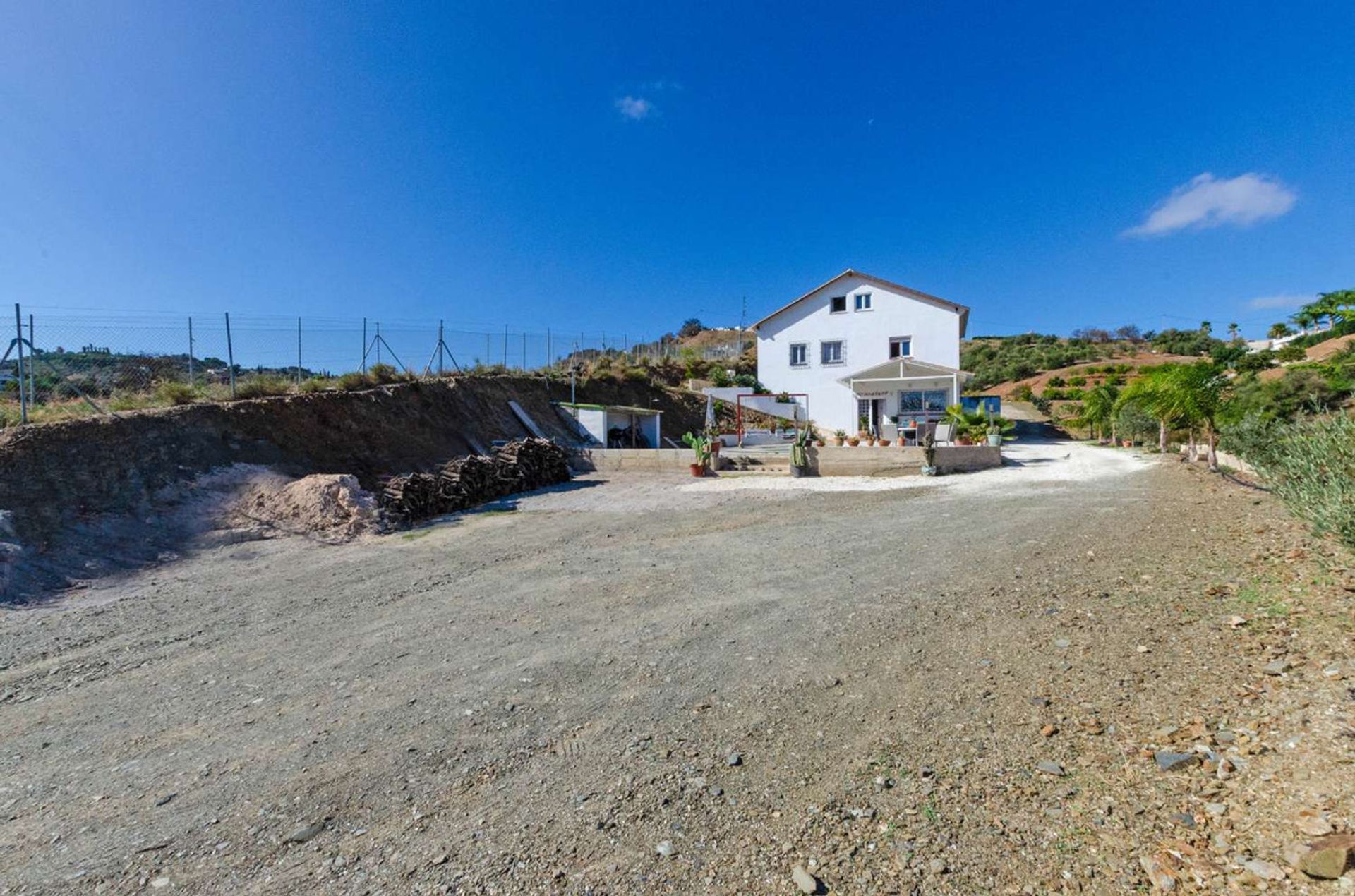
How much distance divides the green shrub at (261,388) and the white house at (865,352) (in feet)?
60.4

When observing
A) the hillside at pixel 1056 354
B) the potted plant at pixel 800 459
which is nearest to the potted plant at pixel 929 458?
the potted plant at pixel 800 459

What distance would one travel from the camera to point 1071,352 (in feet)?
193

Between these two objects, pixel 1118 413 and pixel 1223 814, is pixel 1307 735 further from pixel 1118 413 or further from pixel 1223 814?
pixel 1118 413

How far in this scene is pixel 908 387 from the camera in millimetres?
23781

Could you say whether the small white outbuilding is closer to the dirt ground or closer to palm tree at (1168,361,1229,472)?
palm tree at (1168,361,1229,472)

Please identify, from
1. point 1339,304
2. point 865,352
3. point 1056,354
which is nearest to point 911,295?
point 865,352

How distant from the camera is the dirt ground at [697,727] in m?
2.22

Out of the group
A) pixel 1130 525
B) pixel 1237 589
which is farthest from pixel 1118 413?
pixel 1237 589

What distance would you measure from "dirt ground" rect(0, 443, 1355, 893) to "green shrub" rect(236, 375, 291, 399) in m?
7.82

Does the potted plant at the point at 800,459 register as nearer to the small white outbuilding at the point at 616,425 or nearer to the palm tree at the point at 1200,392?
the small white outbuilding at the point at 616,425

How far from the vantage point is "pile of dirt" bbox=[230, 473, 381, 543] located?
8.97 m

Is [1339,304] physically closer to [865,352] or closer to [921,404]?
[921,404]

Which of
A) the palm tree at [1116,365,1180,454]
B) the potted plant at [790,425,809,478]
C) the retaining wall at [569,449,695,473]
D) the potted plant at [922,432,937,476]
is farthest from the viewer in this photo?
the retaining wall at [569,449,695,473]

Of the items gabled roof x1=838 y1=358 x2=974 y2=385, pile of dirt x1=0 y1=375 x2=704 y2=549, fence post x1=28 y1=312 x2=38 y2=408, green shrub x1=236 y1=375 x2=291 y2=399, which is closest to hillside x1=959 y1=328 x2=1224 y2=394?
gabled roof x1=838 y1=358 x2=974 y2=385
